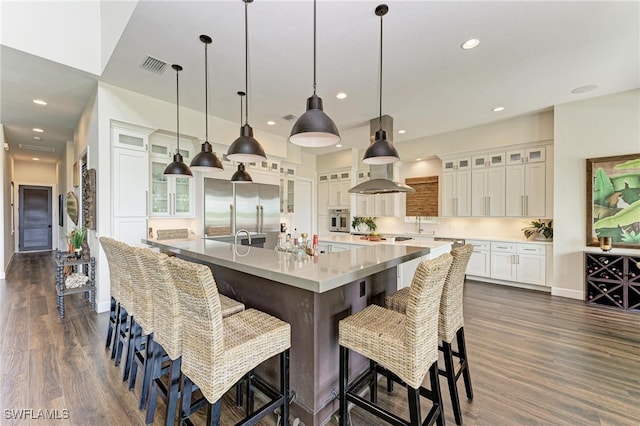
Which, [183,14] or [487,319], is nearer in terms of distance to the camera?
[183,14]

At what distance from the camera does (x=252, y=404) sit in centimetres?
189

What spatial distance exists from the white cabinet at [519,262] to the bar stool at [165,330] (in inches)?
203

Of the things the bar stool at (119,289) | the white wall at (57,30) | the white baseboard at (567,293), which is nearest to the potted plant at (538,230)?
the white baseboard at (567,293)

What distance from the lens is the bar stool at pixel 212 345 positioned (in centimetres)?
132

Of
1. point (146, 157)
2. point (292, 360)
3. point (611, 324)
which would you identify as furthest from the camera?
point (146, 157)

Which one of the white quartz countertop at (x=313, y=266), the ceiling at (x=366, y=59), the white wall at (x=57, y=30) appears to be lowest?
the white quartz countertop at (x=313, y=266)

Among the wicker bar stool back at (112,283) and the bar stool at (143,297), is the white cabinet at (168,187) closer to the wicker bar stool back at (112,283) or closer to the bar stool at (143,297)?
the wicker bar stool back at (112,283)

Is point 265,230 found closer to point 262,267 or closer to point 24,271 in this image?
Result: point 262,267

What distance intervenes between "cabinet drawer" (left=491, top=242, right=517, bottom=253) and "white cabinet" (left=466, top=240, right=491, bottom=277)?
0.27ft

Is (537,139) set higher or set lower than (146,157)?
higher

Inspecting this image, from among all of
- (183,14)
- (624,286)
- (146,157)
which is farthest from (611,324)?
(146,157)

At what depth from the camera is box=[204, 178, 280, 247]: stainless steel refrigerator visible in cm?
495

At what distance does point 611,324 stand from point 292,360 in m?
4.05

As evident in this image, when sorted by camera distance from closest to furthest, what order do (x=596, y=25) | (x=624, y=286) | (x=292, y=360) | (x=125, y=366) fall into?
(x=292, y=360) < (x=125, y=366) < (x=596, y=25) < (x=624, y=286)
